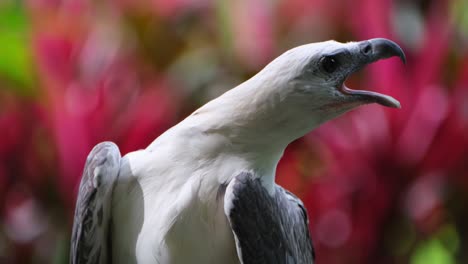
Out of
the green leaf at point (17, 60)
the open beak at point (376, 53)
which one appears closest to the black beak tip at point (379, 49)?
the open beak at point (376, 53)

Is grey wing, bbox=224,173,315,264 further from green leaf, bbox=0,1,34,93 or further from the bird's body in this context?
green leaf, bbox=0,1,34,93

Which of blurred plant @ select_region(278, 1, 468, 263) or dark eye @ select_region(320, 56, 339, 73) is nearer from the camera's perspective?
dark eye @ select_region(320, 56, 339, 73)

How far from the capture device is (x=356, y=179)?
2.18 m

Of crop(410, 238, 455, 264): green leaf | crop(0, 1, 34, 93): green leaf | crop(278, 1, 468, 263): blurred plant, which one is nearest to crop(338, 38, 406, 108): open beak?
crop(278, 1, 468, 263): blurred plant

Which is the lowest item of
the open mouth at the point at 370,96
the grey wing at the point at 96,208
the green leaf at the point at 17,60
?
the green leaf at the point at 17,60

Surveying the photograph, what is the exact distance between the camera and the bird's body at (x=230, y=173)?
117 cm

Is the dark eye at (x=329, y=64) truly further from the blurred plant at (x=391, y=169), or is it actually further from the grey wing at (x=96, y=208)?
the blurred plant at (x=391, y=169)

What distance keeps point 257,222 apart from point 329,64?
0.24 metres

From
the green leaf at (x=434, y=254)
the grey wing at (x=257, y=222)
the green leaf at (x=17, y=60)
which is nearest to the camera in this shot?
the grey wing at (x=257, y=222)

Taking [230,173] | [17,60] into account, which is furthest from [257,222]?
[17,60]

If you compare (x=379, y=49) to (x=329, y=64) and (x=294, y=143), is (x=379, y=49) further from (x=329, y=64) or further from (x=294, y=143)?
(x=294, y=143)

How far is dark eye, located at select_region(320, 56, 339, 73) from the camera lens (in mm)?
1199

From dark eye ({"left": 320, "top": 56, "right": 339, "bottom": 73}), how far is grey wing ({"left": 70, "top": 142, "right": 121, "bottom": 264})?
1.08ft

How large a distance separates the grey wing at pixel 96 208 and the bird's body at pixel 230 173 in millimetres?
15
